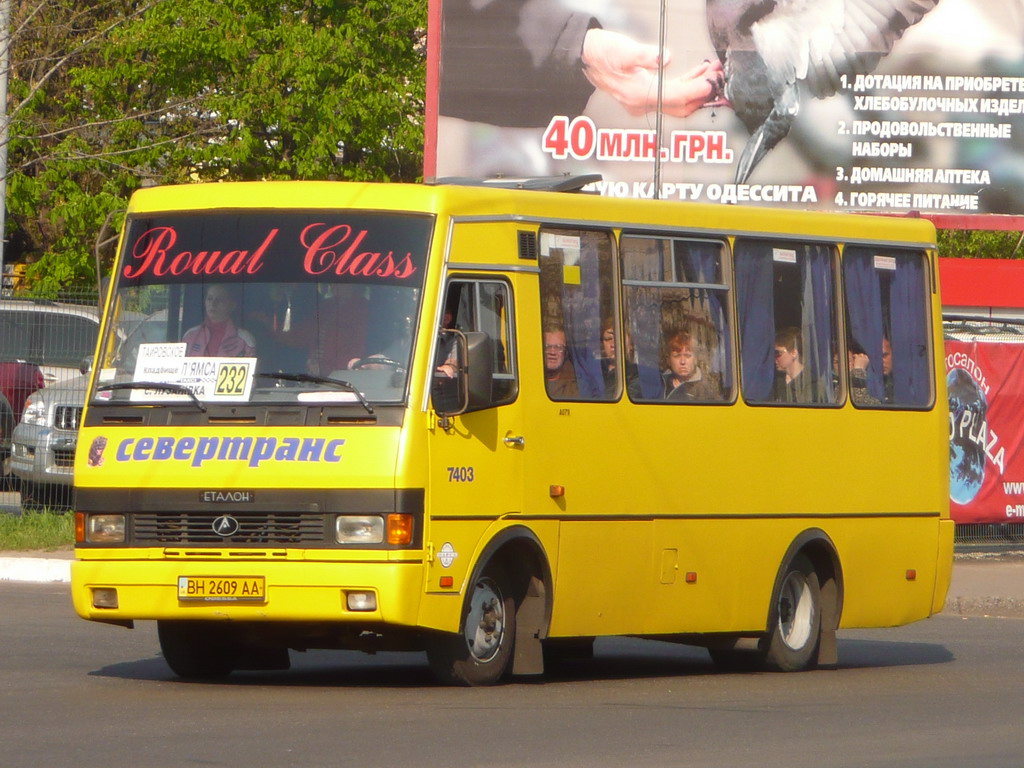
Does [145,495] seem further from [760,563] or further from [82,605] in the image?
[760,563]

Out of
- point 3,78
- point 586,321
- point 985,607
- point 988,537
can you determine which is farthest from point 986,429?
point 3,78

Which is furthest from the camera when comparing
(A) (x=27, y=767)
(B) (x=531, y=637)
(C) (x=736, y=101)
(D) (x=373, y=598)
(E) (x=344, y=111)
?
(E) (x=344, y=111)

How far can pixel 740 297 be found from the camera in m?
12.4

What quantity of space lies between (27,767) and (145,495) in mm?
2709

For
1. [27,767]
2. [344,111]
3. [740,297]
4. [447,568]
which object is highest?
[344,111]

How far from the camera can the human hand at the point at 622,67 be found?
83.4 feet

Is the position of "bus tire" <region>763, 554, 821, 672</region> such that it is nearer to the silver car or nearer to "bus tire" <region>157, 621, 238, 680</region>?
"bus tire" <region>157, 621, 238, 680</region>

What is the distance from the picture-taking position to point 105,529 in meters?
10.6

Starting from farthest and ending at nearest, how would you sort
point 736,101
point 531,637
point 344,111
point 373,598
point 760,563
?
point 344,111 → point 736,101 → point 760,563 → point 531,637 → point 373,598

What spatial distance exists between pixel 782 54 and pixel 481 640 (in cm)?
1593

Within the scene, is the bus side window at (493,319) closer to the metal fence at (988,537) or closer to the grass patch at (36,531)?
the grass patch at (36,531)

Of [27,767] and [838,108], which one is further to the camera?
[838,108]

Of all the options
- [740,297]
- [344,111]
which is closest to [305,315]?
[740,297]

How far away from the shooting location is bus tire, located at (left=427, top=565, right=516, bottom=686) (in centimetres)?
1064
